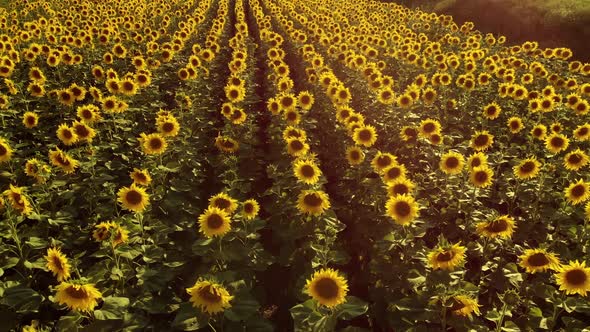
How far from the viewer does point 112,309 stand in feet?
12.5

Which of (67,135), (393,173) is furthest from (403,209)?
(67,135)

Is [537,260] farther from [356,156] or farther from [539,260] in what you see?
[356,156]

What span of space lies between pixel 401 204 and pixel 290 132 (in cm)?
285

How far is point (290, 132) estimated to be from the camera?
720 cm

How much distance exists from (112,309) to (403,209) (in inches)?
123

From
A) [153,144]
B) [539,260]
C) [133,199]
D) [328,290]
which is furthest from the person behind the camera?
[153,144]

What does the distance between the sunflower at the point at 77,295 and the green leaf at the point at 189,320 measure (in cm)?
70

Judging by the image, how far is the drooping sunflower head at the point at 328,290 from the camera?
359 cm

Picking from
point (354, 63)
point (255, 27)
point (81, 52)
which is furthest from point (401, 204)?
point (255, 27)

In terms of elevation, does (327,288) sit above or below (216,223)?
above

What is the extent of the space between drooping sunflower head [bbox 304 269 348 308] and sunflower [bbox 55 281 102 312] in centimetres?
180

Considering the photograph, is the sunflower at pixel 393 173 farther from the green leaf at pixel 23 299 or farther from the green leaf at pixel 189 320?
the green leaf at pixel 23 299

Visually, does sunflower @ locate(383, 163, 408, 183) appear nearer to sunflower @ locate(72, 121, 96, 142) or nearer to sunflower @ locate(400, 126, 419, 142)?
sunflower @ locate(400, 126, 419, 142)

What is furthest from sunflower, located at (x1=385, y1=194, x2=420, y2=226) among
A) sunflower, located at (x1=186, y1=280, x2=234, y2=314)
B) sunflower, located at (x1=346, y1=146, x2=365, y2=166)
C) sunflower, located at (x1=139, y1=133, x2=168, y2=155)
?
sunflower, located at (x1=139, y1=133, x2=168, y2=155)
